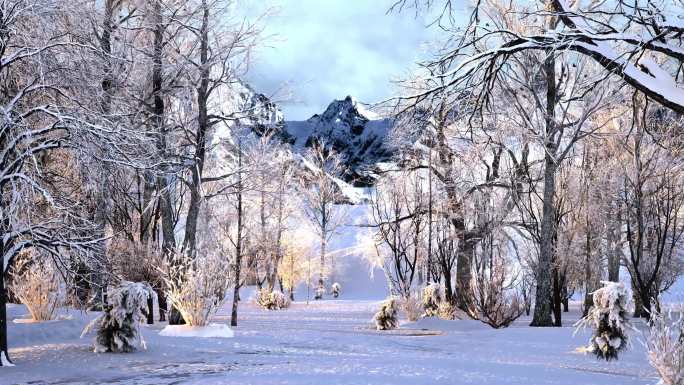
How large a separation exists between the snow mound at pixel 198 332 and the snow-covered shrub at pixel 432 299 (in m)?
7.91

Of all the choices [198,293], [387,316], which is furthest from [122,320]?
[387,316]

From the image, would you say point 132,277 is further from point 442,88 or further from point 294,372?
point 442,88

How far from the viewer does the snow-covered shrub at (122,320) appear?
8.12 metres

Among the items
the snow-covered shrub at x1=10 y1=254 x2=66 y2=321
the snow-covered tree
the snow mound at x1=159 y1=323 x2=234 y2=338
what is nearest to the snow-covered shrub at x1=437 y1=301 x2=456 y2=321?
the snow mound at x1=159 y1=323 x2=234 y2=338

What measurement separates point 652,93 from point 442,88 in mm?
1926

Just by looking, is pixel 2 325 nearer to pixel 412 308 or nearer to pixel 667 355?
pixel 667 355

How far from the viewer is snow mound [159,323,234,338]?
10359 mm

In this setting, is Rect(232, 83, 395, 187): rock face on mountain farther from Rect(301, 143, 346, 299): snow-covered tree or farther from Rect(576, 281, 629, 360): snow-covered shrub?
Rect(576, 281, 629, 360): snow-covered shrub

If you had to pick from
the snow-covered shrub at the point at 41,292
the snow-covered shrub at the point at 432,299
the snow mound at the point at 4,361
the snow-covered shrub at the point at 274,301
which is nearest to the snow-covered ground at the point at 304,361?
the snow mound at the point at 4,361

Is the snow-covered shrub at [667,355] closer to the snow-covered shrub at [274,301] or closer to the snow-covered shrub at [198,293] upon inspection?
the snow-covered shrub at [198,293]

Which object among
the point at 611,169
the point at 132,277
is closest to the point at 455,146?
the point at 611,169

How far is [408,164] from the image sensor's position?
71.7 feet

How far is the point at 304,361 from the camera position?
7.75 metres

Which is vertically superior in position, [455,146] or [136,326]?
[455,146]
